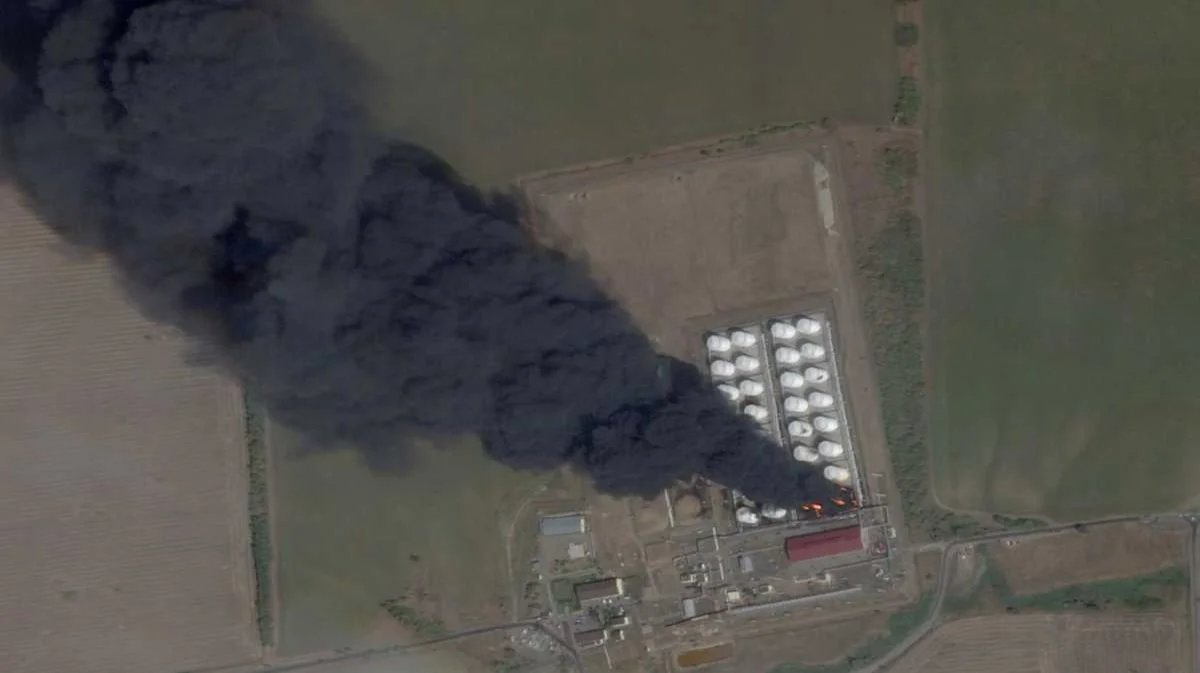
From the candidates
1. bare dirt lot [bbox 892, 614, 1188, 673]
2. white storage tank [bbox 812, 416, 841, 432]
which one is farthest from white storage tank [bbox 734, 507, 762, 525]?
bare dirt lot [bbox 892, 614, 1188, 673]

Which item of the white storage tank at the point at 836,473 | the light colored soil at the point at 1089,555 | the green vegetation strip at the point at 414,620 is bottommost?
the light colored soil at the point at 1089,555

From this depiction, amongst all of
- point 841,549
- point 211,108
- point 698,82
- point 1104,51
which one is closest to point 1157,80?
point 1104,51

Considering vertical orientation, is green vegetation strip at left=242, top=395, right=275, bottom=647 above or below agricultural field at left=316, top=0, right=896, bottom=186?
below

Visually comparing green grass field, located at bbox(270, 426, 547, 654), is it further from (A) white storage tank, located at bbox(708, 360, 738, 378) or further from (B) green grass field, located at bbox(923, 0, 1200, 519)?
(B) green grass field, located at bbox(923, 0, 1200, 519)

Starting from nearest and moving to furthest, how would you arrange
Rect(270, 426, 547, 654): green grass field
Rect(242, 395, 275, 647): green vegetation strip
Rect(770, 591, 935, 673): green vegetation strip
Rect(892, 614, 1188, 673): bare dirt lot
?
Rect(242, 395, 275, 647): green vegetation strip, Rect(270, 426, 547, 654): green grass field, Rect(892, 614, 1188, 673): bare dirt lot, Rect(770, 591, 935, 673): green vegetation strip

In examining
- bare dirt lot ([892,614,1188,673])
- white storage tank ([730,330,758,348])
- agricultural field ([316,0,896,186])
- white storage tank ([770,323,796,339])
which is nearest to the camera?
agricultural field ([316,0,896,186])

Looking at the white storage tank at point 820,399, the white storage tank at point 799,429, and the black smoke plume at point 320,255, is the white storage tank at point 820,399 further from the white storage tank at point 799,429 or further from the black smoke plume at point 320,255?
the black smoke plume at point 320,255

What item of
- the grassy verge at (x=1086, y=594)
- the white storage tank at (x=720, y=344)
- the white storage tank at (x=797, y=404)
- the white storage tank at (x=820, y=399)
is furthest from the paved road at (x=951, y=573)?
the white storage tank at (x=720, y=344)
